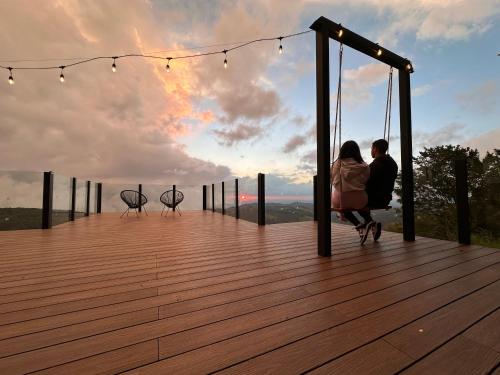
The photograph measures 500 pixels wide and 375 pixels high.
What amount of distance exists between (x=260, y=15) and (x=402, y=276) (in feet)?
17.8

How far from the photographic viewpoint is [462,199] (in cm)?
257

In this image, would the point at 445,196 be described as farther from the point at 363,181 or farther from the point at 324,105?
the point at 324,105

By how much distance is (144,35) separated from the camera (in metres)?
5.53

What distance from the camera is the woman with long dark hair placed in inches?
101

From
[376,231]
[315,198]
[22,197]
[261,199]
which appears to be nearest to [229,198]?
[261,199]

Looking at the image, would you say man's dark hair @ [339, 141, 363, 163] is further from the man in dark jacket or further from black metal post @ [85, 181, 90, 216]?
black metal post @ [85, 181, 90, 216]

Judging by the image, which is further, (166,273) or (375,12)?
(375,12)

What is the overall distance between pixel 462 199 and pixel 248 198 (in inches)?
152

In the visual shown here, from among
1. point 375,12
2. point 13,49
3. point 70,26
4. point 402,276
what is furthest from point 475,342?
point 13,49

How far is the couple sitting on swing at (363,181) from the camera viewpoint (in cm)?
258

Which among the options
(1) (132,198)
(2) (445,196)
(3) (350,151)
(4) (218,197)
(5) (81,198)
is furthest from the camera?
(2) (445,196)

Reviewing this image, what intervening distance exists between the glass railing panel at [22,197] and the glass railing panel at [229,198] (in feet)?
13.5

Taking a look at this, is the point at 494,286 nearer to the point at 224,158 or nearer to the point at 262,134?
the point at 224,158

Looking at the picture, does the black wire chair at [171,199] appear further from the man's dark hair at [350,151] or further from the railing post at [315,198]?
the man's dark hair at [350,151]
